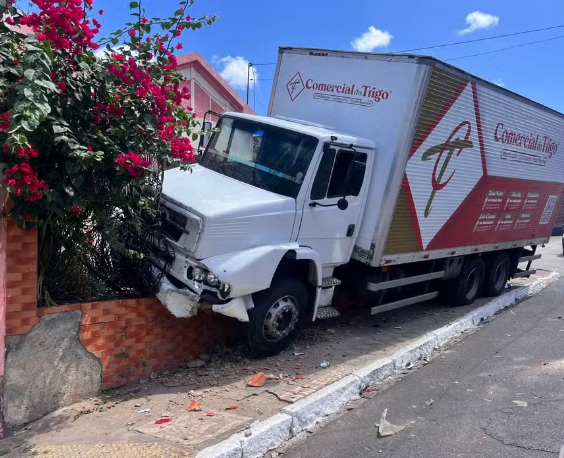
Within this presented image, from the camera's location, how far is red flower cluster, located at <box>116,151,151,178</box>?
12.1ft

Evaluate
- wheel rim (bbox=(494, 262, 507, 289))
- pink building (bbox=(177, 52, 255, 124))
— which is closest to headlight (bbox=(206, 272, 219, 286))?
wheel rim (bbox=(494, 262, 507, 289))

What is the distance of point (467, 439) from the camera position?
3.89 metres

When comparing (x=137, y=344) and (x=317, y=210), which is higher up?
(x=317, y=210)

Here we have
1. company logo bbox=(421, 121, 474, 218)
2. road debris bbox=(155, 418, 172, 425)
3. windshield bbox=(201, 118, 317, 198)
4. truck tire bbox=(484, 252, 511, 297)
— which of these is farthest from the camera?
Result: truck tire bbox=(484, 252, 511, 297)

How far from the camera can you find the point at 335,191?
5.53 m

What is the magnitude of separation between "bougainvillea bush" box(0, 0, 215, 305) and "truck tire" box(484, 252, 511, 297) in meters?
6.93

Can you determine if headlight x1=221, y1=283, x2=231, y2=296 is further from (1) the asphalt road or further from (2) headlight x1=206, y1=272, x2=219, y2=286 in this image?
(1) the asphalt road

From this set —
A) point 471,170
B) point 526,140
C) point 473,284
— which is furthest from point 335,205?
point 526,140

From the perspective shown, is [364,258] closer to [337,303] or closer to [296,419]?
[337,303]

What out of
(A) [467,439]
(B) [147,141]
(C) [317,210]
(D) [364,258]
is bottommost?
(A) [467,439]

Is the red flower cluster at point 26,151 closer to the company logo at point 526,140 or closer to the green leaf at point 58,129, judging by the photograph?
the green leaf at point 58,129

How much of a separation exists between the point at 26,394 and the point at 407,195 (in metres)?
4.60

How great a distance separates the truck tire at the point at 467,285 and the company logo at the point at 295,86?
4.17 meters

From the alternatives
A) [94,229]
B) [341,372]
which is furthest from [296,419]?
[94,229]
